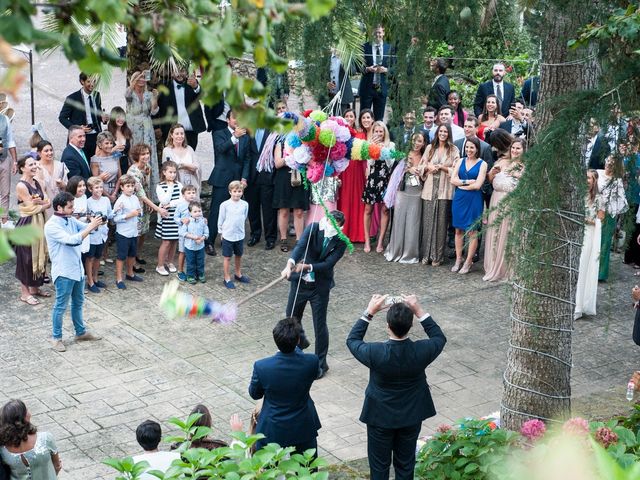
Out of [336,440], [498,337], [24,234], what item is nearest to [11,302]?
[336,440]

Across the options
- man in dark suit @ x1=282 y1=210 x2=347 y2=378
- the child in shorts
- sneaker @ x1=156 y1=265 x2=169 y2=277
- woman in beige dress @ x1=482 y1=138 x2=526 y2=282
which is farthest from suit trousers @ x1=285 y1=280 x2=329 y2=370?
woman in beige dress @ x1=482 y1=138 x2=526 y2=282

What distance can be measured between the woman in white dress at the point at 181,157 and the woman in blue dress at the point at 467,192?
3266mm

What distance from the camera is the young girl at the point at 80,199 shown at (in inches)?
432

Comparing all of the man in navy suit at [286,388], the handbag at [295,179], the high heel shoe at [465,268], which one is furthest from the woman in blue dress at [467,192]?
the man in navy suit at [286,388]

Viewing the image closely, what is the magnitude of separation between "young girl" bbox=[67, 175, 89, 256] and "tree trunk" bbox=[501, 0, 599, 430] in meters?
5.15

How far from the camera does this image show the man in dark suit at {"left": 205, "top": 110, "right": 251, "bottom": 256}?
1312 centimetres

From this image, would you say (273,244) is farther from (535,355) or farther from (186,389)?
(535,355)

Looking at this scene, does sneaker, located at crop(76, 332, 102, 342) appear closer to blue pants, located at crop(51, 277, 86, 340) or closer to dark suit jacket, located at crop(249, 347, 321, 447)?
blue pants, located at crop(51, 277, 86, 340)

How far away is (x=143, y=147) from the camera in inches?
496

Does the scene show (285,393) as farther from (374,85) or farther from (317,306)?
(374,85)

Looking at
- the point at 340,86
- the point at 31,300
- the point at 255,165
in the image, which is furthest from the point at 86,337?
the point at 340,86

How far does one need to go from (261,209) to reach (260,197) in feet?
0.57

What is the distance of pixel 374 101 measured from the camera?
1736 centimetres

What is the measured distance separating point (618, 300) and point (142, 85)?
263 inches
